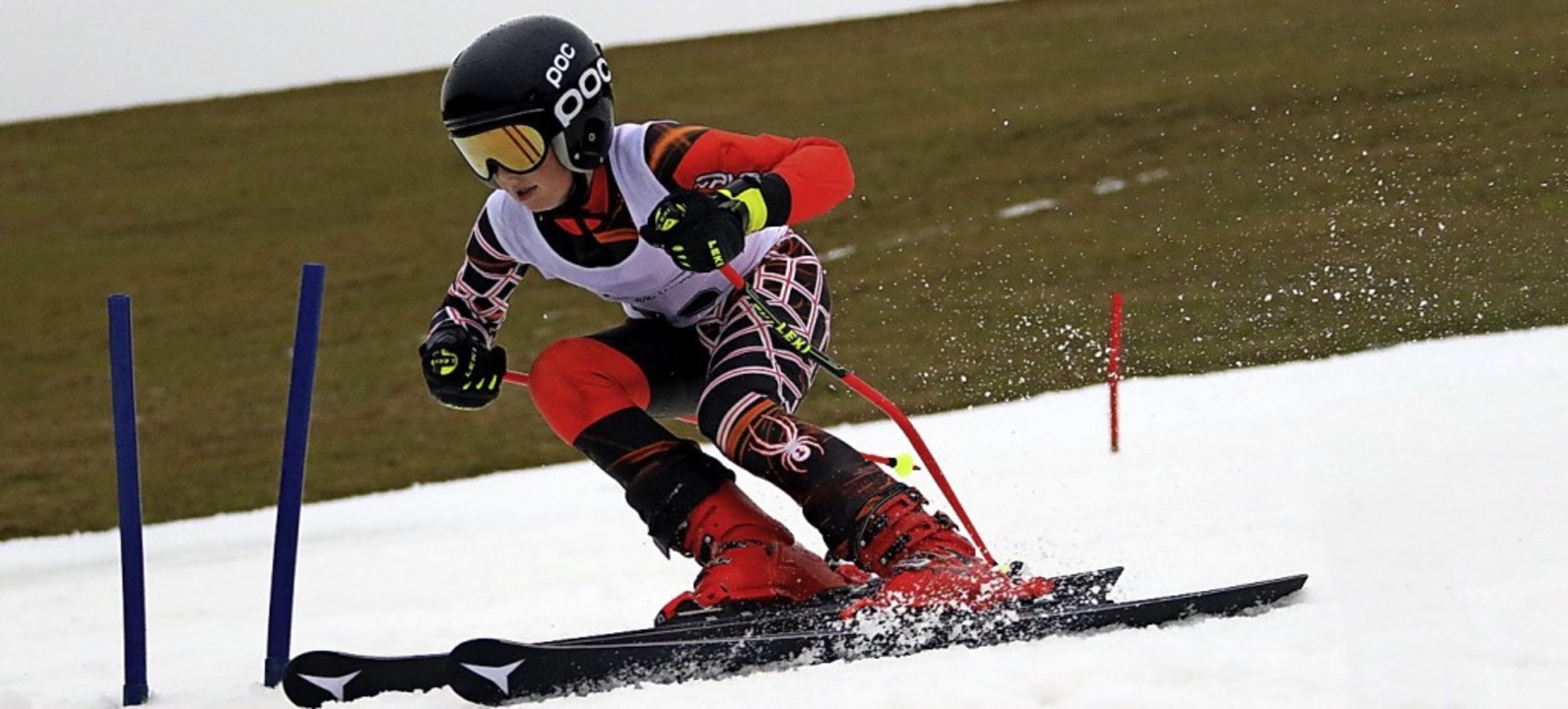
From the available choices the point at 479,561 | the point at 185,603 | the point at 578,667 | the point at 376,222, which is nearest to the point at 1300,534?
the point at 578,667

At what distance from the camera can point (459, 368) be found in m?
3.17

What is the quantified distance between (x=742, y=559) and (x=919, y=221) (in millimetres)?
9375

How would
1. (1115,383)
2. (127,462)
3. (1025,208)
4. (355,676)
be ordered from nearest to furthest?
(355,676)
(127,462)
(1115,383)
(1025,208)

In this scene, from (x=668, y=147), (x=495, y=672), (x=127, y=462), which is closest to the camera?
(x=495, y=672)

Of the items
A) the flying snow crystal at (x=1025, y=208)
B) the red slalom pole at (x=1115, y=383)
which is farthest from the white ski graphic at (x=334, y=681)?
the flying snow crystal at (x=1025, y=208)

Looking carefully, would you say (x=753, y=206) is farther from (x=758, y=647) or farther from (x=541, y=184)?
(x=758, y=647)

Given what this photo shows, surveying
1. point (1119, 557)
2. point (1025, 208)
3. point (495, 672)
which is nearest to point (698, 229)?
point (495, 672)

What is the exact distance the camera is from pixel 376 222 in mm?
13547

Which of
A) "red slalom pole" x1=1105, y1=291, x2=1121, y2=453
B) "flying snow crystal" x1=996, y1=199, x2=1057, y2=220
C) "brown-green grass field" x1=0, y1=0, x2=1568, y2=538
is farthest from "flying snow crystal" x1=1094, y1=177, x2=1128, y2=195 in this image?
"red slalom pole" x1=1105, y1=291, x2=1121, y2=453

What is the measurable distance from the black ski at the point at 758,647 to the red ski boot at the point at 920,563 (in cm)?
4

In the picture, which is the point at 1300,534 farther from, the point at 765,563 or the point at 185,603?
the point at 185,603

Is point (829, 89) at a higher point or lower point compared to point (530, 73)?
higher

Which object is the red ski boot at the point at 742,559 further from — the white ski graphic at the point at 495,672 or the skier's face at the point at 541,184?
the skier's face at the point at 541,184

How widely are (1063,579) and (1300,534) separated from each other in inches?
31.7
